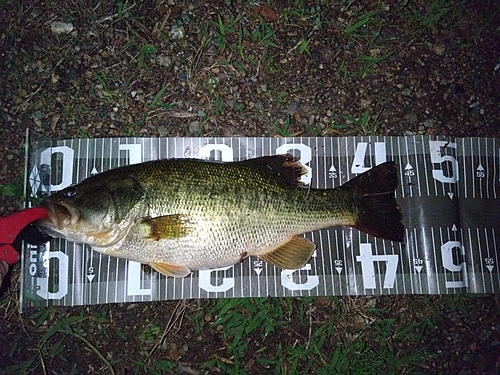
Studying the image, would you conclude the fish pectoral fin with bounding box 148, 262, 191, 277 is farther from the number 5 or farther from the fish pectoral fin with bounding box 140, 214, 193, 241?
the number 5

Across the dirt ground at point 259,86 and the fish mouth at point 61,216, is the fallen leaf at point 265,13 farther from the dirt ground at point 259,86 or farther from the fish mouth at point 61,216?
the fish mouth at point 61,216

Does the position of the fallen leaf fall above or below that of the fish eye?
above

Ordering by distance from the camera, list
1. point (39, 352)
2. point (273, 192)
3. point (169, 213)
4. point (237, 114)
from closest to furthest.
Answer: point (169, 213), point (273, 192), point (39, 352), point (237, 114)

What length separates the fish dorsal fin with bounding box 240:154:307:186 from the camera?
11.1ft

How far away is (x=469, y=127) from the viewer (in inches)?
155

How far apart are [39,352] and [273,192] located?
2.30 metres

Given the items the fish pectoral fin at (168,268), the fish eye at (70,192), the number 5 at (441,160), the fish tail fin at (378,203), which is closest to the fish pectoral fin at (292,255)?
the fish tail fin at (378,203)

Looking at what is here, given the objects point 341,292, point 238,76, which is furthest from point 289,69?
point 341,292

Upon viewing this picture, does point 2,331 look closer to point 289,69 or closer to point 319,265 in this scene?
point 319,265

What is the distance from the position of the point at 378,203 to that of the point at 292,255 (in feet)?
2.55

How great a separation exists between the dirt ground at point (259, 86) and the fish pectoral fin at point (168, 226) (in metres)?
0.88

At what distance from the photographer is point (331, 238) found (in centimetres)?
371

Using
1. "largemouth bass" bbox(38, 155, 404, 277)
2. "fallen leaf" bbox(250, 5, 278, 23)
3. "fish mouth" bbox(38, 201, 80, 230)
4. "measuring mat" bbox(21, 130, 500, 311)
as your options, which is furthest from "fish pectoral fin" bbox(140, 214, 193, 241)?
"fallen leaf" bbox(250, 5, 278, 23)

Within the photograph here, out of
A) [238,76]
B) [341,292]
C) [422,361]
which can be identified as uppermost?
[238,76]
